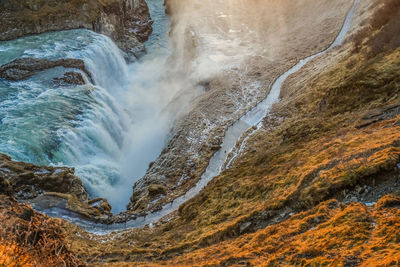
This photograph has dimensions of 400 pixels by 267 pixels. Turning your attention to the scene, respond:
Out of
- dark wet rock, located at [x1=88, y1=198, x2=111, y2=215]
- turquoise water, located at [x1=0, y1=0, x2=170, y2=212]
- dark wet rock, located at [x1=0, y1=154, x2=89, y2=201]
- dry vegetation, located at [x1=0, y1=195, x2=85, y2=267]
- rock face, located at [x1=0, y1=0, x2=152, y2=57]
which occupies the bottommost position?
dry vegetation, located at [x1=0, y1=195, x2=85, y2=267]

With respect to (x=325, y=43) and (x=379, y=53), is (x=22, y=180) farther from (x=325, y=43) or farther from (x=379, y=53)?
(x=325, y=43)

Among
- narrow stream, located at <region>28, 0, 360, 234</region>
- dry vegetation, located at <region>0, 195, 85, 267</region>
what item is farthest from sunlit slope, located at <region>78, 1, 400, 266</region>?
dry vegetation, located at <region>0, 195, 85, 267</region>

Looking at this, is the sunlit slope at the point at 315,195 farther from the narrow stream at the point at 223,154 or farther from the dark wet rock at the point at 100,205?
the dark wet rock at the point at 100,205

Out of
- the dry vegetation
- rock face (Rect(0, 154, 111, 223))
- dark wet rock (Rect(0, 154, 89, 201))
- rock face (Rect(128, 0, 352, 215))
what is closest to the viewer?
the dry vegetation

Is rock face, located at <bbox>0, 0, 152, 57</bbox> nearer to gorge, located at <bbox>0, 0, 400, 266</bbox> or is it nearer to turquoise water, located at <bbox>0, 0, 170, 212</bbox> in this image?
gorge, located at <bbox>0, 0, 400, 266</bbox>

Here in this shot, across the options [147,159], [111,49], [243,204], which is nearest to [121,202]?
[147,159]

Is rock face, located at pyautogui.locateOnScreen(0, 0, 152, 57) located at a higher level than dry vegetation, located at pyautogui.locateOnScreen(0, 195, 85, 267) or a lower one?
higher

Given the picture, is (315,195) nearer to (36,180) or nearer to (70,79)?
(36,180)
